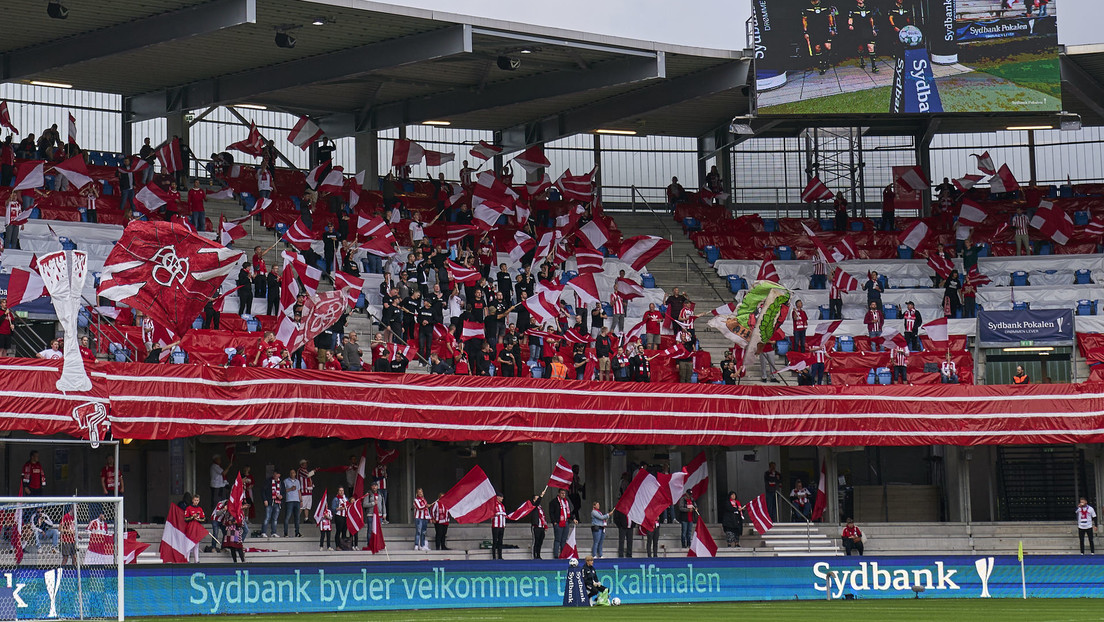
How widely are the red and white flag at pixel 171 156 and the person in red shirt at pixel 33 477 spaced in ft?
40.9

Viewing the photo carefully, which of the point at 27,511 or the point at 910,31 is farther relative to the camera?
the point at 910,31

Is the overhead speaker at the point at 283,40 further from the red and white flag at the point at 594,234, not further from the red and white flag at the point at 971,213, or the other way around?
the red and white flag at the point at 971,213

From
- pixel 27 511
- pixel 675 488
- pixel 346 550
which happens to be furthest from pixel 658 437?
pixel 27 511

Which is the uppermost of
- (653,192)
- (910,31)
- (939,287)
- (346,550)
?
(910,31)

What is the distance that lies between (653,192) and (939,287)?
11180mm

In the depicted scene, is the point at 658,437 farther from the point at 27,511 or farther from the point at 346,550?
the point at 27,511

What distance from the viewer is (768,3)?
45656mm

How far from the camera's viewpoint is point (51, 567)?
1037 inches

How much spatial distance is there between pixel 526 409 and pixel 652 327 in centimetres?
615

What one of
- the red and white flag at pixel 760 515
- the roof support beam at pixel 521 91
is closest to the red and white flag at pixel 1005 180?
the roof support beam at pixel 521 91

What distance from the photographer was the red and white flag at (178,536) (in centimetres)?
3127

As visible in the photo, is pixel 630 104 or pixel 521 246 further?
pixel 630 104

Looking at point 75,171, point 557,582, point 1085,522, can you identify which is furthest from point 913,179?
point 75,171

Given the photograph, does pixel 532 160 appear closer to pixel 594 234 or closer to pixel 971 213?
pixel 594 234
